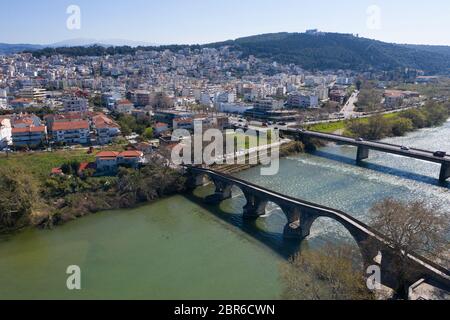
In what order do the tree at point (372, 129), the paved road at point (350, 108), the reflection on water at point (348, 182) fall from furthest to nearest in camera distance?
the paved road at point (350, 108) → the tree at point (372, 129) → the reflection on water at point (348, 182)

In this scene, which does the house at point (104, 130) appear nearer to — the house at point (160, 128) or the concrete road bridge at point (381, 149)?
the house at point (160, 128)

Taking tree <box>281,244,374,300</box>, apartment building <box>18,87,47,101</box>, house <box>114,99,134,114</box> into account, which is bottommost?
tree <box>281,244,374,300</box>

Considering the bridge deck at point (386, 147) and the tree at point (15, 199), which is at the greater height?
the bridge deck at point (386, 147)

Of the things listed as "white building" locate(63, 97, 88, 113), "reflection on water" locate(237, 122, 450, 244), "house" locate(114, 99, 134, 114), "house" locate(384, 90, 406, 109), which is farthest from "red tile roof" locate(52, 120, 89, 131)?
"house" locate(384, 90, 406, 109)

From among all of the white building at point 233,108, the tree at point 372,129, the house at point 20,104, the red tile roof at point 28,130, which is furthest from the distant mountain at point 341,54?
the red tile roof at point 28,130

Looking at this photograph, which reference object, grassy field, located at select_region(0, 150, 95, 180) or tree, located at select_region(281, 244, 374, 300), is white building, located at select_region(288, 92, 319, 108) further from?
tree, located at select_region(281, 244, 374, 300)

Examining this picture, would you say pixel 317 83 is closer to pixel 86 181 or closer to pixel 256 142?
pixel 256 142

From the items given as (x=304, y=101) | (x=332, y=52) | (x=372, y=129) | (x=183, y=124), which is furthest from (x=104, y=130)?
(x=332, y=52)
